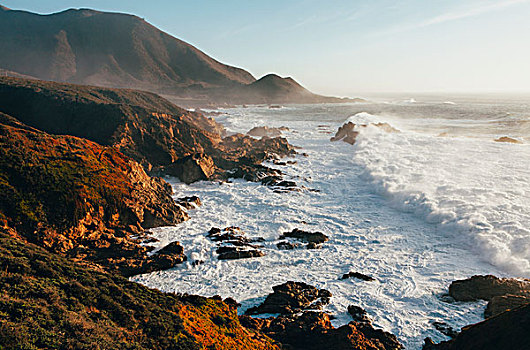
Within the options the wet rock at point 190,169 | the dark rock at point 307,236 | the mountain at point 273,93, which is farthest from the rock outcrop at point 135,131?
the mountain at point 273,93

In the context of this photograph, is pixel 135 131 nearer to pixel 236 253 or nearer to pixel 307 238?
pixel 236 253

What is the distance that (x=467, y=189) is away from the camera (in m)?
19.1

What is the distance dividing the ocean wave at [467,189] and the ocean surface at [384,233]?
0.06m

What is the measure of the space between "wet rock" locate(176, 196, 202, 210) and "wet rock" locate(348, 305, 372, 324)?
35.9 feet

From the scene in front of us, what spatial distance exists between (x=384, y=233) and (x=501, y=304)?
6.37 m

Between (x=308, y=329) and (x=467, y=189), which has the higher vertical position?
(x=467, y=189)

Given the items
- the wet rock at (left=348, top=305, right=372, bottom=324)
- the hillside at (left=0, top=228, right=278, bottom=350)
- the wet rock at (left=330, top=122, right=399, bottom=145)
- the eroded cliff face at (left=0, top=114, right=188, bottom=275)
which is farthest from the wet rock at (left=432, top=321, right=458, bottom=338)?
the wet rock at (left=330, top=122, right=399, bottom=145)

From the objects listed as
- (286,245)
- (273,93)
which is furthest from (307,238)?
(273,93)

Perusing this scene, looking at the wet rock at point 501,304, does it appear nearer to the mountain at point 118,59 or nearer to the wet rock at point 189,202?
the wet rock at point 189,202

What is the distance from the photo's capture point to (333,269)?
11.6m

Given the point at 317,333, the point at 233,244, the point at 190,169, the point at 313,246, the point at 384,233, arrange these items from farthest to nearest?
the point at 190,169
the point at 384,233
the point at 313,246
the point at 233,244
the point at 317,333

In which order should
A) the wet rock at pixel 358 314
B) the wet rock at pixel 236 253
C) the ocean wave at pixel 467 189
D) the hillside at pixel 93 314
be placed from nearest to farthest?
the hillside at pixel 93 314 → the wet rock at pixel 358 314 → the wet rock at pixel 236 253 → the ocean wave at pixel 467 189

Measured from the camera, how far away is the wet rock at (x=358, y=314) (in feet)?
28.4

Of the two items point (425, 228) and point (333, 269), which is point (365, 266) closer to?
point (333, 269)
